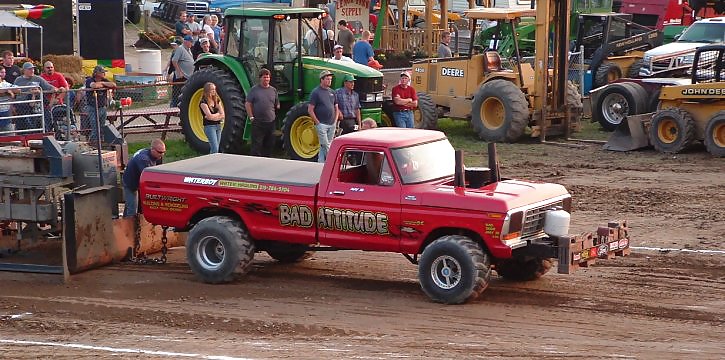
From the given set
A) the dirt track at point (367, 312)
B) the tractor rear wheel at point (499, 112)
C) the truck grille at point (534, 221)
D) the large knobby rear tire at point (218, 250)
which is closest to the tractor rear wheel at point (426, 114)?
the tractor rear wheel at point (499, 112)

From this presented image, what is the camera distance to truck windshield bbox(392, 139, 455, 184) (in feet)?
38.9

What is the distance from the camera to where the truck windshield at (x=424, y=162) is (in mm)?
11844

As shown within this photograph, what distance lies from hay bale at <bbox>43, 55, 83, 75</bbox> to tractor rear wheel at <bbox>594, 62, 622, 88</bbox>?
11652mm

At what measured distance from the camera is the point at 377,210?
463 inches

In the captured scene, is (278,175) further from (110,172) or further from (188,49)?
(188,49)

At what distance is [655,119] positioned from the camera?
833 inches

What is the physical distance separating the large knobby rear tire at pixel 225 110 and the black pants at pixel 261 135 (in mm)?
1399

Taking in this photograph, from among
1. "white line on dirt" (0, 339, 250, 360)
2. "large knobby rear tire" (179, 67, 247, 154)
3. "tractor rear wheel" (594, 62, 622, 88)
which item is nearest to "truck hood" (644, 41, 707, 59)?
"tractor rear wheel" (594, 62, 622, 88)

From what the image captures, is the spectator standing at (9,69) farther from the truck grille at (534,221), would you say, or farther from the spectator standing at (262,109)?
the truck grille at (534,221)

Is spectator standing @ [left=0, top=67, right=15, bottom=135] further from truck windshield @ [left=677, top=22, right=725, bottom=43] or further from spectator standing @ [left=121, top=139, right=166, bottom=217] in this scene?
truck windshield @ [left=677, top=22, right=725, bottom=43]

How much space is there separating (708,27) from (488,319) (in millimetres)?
17563

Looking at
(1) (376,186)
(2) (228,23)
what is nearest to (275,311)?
(1) (376,186)

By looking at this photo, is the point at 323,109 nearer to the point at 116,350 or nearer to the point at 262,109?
the point at 262,109

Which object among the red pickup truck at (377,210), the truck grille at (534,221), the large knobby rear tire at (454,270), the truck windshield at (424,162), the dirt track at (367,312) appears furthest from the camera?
the truck windshield at (424,162)
